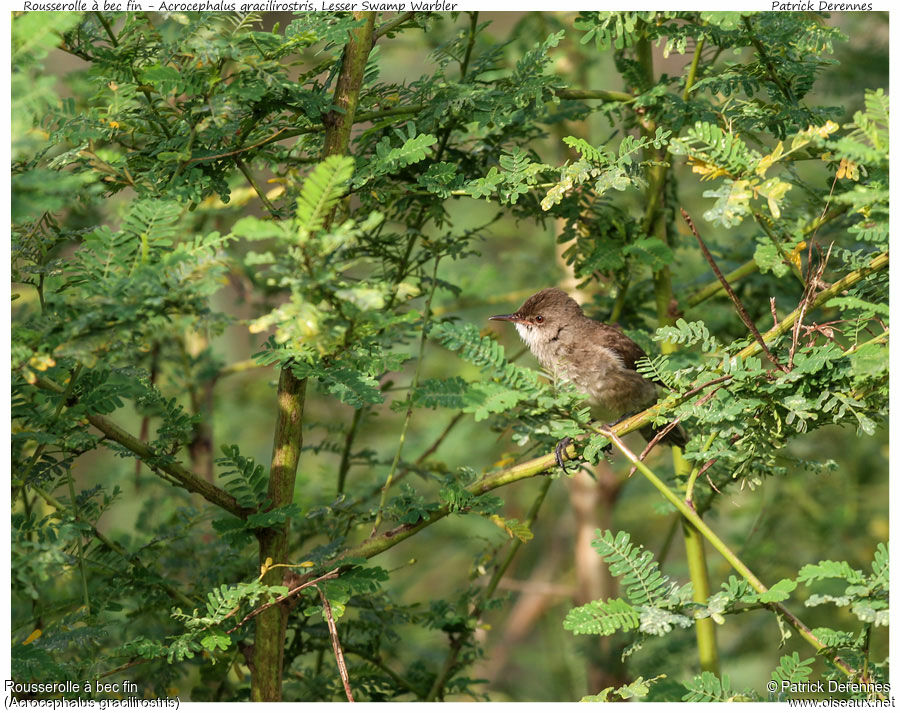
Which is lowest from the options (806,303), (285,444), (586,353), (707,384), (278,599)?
(586,353)

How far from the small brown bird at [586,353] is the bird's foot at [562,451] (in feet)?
3.85

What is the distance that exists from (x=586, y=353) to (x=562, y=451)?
149 centimetres

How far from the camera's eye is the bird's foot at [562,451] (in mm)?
2717

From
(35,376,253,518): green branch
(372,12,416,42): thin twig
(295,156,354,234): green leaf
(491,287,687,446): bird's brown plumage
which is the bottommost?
(491,287,687,446): bird's brown plumage

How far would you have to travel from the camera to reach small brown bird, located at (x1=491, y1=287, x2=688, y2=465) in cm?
410

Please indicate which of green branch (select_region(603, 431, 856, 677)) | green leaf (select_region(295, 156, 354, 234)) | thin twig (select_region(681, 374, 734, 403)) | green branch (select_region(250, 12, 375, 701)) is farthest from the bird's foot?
green leaf (select_region(295, 156, 354, 234))

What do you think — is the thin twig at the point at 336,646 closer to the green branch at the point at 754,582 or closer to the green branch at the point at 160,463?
the green branch at the point at 160,463

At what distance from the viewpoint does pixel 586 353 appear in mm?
4207

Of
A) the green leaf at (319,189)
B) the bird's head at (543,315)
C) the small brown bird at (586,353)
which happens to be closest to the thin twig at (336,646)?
the green leaf at (319,189)

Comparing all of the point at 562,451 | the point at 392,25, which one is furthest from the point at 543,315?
the point at 392,25

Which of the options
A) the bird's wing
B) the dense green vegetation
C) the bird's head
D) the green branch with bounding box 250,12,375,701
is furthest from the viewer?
the bird's head

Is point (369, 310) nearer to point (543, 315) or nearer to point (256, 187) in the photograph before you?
point (256, 187)

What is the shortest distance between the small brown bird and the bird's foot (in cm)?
117

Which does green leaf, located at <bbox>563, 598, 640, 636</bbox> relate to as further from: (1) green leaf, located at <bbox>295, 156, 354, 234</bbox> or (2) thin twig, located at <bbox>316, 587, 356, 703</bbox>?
(1) green leaf, located at <bbox>295, 156, 354, 234</bbox>
